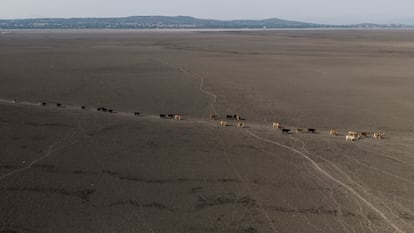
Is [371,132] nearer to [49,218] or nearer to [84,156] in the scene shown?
[84,156]

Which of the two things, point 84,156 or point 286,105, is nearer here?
point 84,156

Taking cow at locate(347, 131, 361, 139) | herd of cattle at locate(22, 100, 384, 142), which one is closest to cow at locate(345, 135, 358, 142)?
herd of cattle at locate(22, 100, 384, 142)

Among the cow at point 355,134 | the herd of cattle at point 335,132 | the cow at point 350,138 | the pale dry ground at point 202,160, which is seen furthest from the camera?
the cow at point 355,134

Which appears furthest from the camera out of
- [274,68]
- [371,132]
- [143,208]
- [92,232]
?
[274,68]

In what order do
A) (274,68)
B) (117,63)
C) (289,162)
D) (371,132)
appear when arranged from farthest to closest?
(117,63)
(274,68)
(371,132)
(289,162)

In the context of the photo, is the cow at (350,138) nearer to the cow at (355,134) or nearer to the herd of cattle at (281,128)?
the herd of cattle at (281,128)

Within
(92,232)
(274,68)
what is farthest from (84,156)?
(274,68)

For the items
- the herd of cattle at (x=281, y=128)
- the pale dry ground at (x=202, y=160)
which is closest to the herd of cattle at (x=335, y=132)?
the herd of cattle at (x=281, y=128)

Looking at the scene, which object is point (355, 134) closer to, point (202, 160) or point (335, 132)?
point (335, 132)
